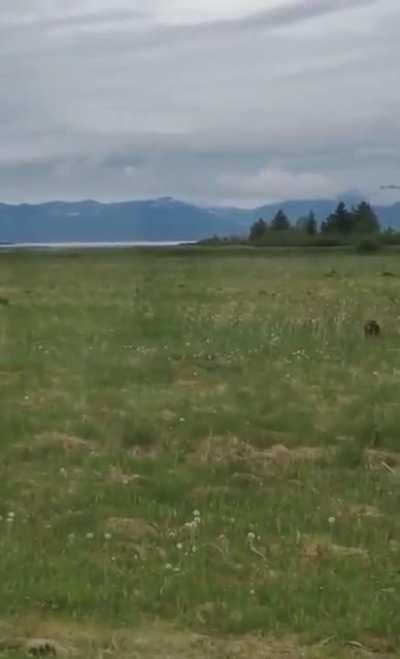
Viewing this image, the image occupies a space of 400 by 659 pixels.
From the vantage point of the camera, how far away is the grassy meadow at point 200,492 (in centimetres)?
688

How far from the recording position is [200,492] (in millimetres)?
9953

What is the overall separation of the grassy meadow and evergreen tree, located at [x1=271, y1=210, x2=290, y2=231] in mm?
124553

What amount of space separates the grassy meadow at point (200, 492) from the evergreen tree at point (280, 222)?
125 m

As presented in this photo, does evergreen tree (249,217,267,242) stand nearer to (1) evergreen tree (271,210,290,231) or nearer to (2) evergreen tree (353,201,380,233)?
(1) evergreen tree (271,210,290,231)

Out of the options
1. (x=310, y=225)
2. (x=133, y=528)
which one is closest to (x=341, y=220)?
(x=310, y=225)

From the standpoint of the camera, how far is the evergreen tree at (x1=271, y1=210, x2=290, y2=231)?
14588cm

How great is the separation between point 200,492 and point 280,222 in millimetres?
139821

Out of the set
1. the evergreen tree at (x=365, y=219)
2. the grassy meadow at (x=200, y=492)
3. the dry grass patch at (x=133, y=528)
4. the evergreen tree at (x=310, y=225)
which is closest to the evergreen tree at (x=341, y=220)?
the evergreen tree at (x=365, y=219)

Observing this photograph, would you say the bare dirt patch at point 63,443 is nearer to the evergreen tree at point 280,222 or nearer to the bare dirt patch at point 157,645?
the bare dirt patch at point 157,645

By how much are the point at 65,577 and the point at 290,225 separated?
14647 centimetres

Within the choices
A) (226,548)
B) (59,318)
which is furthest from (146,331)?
(226,548)

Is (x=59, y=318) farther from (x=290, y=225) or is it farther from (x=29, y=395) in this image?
(x=290, y=225)

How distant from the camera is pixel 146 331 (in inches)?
874

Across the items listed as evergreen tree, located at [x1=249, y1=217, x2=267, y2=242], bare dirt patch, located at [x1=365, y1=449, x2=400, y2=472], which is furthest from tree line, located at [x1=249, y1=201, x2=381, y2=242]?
bare dirt patch, located at [x1=365, y1=449, x2=400, y2=472]
